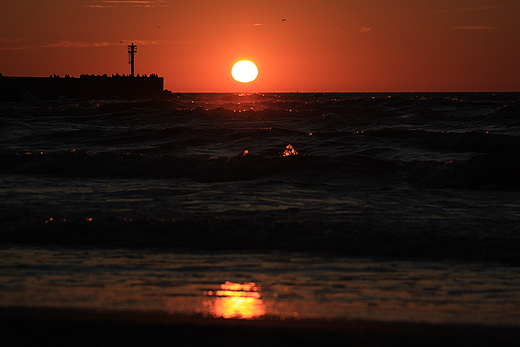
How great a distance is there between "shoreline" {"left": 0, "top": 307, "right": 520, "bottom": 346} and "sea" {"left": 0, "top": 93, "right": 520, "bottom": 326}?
0.15m

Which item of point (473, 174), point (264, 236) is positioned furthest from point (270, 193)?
point (473, 174)

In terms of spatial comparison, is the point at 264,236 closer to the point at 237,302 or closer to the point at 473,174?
the point at 237,302

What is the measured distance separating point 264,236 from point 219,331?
9.48 ft

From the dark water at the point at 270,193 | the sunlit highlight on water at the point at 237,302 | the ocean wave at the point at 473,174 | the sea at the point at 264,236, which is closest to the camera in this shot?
the sunlit highlight on water at the point at 237,302

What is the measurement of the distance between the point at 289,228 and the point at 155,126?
19688mm

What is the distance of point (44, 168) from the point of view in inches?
508

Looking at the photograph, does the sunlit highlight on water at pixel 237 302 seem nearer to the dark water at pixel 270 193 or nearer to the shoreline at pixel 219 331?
the shoreline at pixel 219 331

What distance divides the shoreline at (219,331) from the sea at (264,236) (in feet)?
0.49

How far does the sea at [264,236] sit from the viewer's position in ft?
13.7

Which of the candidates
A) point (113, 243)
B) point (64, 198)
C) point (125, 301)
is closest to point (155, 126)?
point (64, 198)

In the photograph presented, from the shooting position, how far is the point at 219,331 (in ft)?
11.4

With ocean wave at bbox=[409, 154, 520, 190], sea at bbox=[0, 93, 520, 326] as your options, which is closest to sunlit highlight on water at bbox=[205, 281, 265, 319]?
sea at bbox=[0, 93, 520, 326]

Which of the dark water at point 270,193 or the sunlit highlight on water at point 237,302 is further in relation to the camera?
the dark water at point 270,193

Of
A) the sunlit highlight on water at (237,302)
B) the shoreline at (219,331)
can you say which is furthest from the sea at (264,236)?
the shoreline at (219,331)
